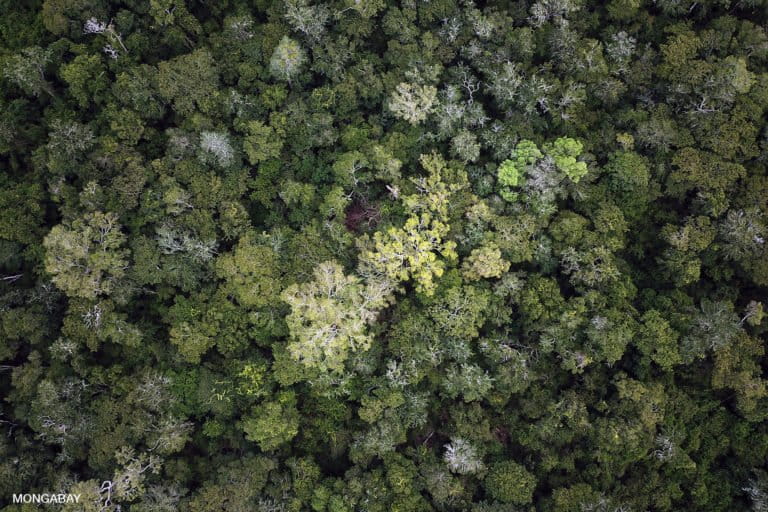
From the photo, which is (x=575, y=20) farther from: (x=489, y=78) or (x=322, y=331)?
(x=322, y=331)

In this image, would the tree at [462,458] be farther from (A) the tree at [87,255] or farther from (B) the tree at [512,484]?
(A) the tree at [87,255]

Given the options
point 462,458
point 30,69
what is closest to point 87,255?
point 30,69

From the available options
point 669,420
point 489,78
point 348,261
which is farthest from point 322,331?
point 669,420

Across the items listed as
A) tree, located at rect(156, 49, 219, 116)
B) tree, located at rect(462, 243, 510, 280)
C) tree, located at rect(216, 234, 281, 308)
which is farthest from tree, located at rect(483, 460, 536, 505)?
tree, located at rect(156, 49, 219, 116)

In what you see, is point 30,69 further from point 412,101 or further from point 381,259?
point 381,259

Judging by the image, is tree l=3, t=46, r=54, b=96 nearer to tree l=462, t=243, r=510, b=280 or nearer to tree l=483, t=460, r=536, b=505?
tree l=462, t=243, r=510, b=280

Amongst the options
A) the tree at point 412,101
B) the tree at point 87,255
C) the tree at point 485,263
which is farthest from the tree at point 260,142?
the tree at point 485,263
